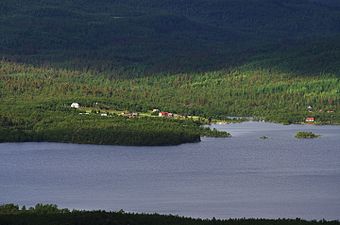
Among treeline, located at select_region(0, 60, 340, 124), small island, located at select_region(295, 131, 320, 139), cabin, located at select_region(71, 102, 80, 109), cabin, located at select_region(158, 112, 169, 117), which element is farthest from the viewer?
treeline, located at select_region(0, 60, 340, 124)

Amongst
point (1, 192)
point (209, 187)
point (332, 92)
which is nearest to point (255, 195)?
point (209, 187)

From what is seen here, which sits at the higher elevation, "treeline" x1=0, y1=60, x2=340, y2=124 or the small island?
"treeline" x1=0, y1=60, x2=340, y2=124

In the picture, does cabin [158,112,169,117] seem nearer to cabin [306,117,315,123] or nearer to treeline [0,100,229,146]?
treeline [0,100,229,146]

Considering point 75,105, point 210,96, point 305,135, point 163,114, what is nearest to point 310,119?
point 163,114

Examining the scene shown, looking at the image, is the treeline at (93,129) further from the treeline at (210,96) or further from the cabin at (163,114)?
the treeline at (210,96)

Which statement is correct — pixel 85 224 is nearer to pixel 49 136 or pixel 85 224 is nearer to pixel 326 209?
pixel 326 209

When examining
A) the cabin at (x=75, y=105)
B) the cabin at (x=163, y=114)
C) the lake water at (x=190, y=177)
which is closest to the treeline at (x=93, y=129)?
the lake water at (x=190, y=177)

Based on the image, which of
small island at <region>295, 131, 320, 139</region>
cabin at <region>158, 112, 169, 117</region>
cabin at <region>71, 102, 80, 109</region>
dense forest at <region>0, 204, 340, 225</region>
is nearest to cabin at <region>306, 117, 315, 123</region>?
cabin at <region>158, 112, 169, 117</region>

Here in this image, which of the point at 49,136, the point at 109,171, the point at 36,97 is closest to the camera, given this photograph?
the point at 109,171
